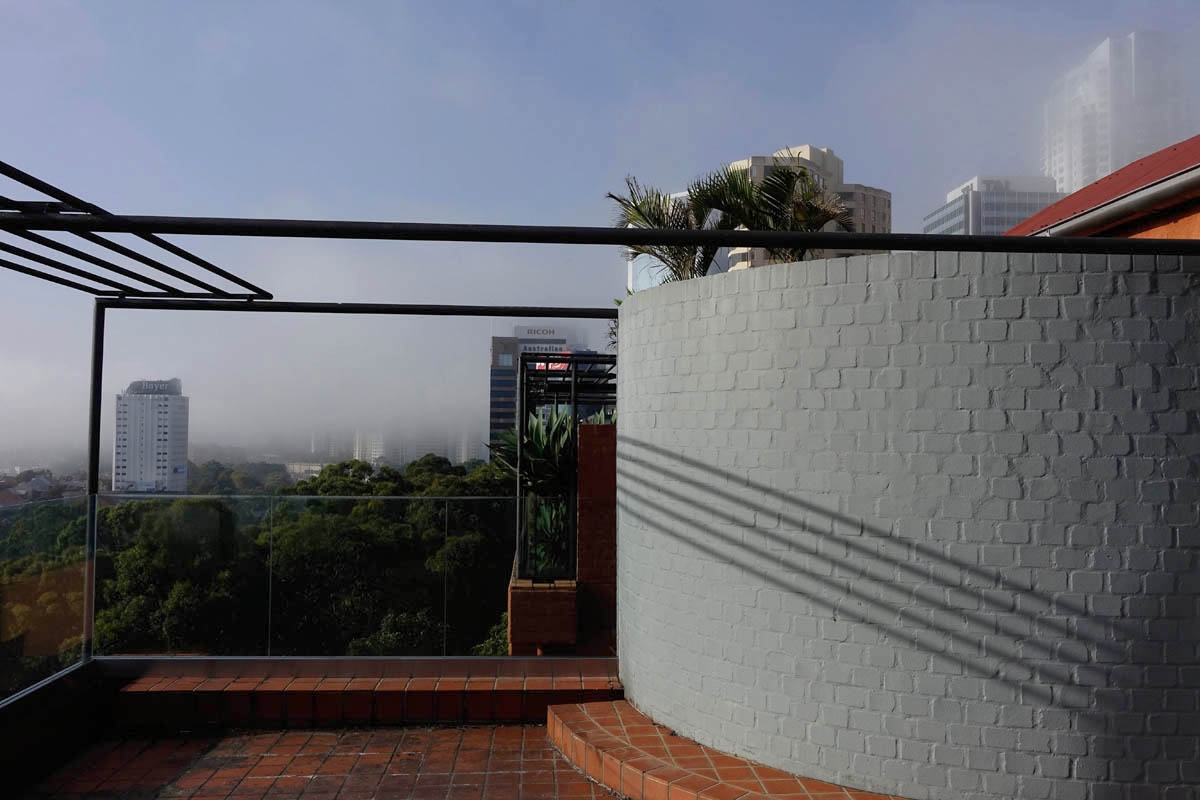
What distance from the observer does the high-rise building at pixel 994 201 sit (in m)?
70.8

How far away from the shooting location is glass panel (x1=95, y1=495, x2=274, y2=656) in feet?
19.4

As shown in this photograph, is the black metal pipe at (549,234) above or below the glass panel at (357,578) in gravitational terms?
above

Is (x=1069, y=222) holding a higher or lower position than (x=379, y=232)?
higher

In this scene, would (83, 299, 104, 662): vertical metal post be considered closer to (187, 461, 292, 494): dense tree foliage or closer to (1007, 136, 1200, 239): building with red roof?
(1007, 136, 1200, 239): building with red roof

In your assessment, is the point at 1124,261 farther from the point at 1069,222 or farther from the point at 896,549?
the point at 1069,222

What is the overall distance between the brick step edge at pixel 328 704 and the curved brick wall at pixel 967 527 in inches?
57.9

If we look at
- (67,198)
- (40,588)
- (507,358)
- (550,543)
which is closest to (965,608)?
(550,543)

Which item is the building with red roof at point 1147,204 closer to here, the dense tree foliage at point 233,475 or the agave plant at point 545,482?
the agave plant at point 545,482

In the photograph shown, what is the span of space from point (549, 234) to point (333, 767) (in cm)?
322

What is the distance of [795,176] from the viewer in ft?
35.7

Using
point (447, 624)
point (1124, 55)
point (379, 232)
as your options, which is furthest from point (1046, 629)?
point (1124, 55)

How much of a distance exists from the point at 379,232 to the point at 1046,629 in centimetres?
343

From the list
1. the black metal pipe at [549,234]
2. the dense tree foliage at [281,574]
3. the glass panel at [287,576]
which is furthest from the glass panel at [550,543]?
the black metal pipe at [549,234]

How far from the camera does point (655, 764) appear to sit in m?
4.40
